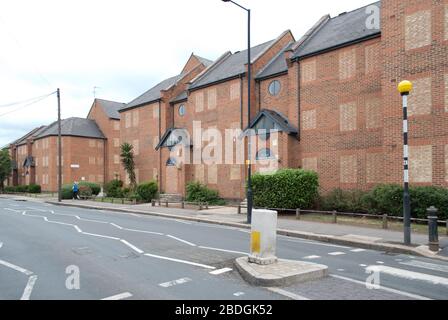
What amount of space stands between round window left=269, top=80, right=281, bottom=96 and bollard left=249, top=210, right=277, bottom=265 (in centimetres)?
1928

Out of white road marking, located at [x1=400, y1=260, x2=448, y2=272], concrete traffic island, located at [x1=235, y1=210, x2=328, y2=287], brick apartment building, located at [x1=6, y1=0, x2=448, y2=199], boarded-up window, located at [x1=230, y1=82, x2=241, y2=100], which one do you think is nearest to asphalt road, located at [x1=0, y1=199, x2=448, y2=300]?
white road marking, located at [x1=400, y1=260, x2=448, y2=272]

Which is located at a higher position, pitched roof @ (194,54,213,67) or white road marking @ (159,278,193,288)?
pitched roof @ (194,54,213,67)

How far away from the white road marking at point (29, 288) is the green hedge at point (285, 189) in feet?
43.5

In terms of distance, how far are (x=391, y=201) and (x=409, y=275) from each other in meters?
8.80

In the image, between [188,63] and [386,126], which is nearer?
[386,126]

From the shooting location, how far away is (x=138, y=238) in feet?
38.5

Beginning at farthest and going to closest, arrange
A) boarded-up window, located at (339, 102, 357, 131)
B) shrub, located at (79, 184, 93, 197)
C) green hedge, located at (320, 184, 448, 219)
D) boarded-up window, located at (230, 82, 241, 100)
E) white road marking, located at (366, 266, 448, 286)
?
1. shrub, located at (79, 184, 93, 197)
2. boarded-up window, located at (230, 82, 241, 100)
3. boarded-up window, located at (339, 102, 357, 131)
4. green hedge, located at (320, 184, 448, 219)
5. white road marking, located at (366, 266, 448, 286)

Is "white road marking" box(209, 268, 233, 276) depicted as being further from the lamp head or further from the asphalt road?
the lamp head

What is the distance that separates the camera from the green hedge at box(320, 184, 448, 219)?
45.6 feet

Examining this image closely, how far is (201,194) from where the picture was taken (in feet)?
90.2

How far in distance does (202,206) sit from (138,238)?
12.1m

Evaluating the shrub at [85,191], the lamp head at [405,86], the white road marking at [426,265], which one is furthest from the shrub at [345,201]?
the shrub at [85,191]
